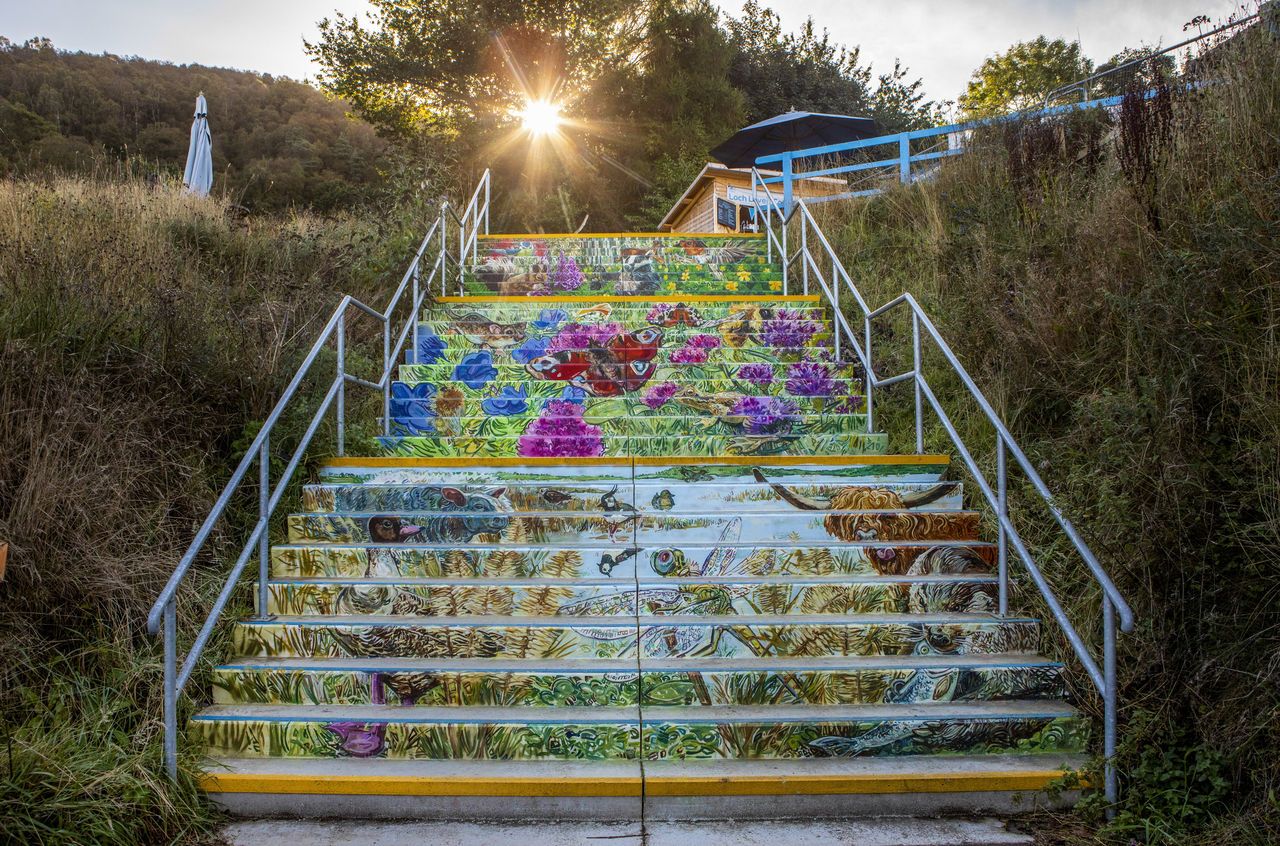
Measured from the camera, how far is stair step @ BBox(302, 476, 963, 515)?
514cm

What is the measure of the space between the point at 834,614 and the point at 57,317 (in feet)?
14.8

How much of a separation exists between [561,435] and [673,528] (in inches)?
63.3

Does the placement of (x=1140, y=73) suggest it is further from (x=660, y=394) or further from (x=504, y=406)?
(x=504, y=406)

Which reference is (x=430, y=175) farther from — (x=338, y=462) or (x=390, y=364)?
(x=338, y=462)

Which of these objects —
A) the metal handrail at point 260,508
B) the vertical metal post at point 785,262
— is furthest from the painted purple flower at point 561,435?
the vertical metal post at point 785,262

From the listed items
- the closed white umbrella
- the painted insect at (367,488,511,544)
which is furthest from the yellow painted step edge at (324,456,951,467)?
the closed white umbrella

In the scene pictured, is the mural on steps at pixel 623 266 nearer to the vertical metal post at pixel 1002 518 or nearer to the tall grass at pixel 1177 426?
the tall grass at pixel 1177 426

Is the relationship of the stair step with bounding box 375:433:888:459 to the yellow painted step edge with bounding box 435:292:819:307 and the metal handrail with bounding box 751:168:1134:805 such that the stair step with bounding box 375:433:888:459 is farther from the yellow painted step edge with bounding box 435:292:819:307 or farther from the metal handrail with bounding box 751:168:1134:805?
the yellow painted step edge with bounding box 435:292:819:307

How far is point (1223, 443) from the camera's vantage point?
3.48 meters

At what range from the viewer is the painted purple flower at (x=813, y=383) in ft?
22.1

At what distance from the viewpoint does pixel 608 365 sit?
701cm

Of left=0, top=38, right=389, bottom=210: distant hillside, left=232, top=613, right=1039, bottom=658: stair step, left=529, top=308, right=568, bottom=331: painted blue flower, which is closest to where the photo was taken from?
left=232, top=613, right=1039, bottom=658: stair step

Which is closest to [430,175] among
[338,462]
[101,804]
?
[338,462]

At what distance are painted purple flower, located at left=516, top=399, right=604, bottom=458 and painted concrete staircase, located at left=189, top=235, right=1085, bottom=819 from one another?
1.0 inches
